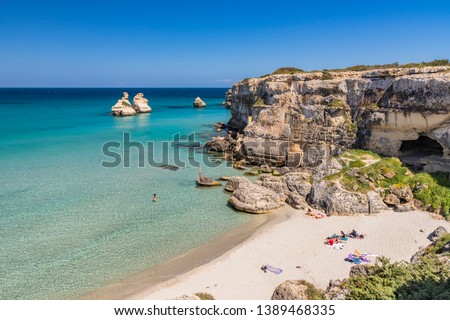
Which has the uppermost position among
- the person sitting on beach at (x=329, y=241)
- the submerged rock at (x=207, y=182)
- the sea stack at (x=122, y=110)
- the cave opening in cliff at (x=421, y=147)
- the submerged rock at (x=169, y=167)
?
the sea stack at (x=122, y=110)

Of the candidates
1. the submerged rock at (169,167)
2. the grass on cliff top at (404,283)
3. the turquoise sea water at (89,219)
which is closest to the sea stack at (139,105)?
the turquoise sea water at (89,219)

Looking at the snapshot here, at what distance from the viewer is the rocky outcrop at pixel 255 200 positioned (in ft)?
75.9

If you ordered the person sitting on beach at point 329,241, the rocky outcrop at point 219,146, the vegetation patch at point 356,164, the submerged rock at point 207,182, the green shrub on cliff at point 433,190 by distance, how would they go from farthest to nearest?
the rocky outcrop at point 219,146 → the submerged rock at point 207,182 → the vegetation patch at point 356,164 → the green shrub on cliff at point 433,190 → the person sitting on beach at point 329,241

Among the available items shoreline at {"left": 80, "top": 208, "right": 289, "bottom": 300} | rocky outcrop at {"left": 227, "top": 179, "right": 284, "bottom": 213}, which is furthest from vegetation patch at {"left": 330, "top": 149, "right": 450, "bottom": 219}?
shoreline at {"left": 80, "top": 208, "right": 289, "bottom": 300}

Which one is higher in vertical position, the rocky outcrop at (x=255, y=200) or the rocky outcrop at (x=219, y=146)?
the rocky outcrop at (x=219, y=146)

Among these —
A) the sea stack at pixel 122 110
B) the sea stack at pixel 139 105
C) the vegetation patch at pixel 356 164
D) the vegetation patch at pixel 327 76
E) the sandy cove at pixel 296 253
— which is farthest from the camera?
the sea stack at pixel 139 105

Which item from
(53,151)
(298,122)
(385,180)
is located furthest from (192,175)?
(53,151)

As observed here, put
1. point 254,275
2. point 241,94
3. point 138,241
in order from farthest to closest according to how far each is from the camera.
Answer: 1. point 241,94
2. point 138,241
3. point 254,275

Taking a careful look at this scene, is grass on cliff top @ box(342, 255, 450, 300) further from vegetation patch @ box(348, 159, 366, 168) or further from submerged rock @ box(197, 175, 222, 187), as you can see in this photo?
submerged rock @ box(197, 175, 222, 187)

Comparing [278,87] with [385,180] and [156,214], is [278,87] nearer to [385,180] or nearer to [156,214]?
[385,180]

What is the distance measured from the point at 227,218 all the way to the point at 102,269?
28.1 feet

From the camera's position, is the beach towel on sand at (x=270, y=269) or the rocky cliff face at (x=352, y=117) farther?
the rocky cliff face at (x=352, y=117)

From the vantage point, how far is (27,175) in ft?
102

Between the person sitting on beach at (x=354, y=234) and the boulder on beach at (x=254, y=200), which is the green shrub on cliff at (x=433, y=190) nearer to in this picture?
the person sitting on beach at (x=354, y=234)
